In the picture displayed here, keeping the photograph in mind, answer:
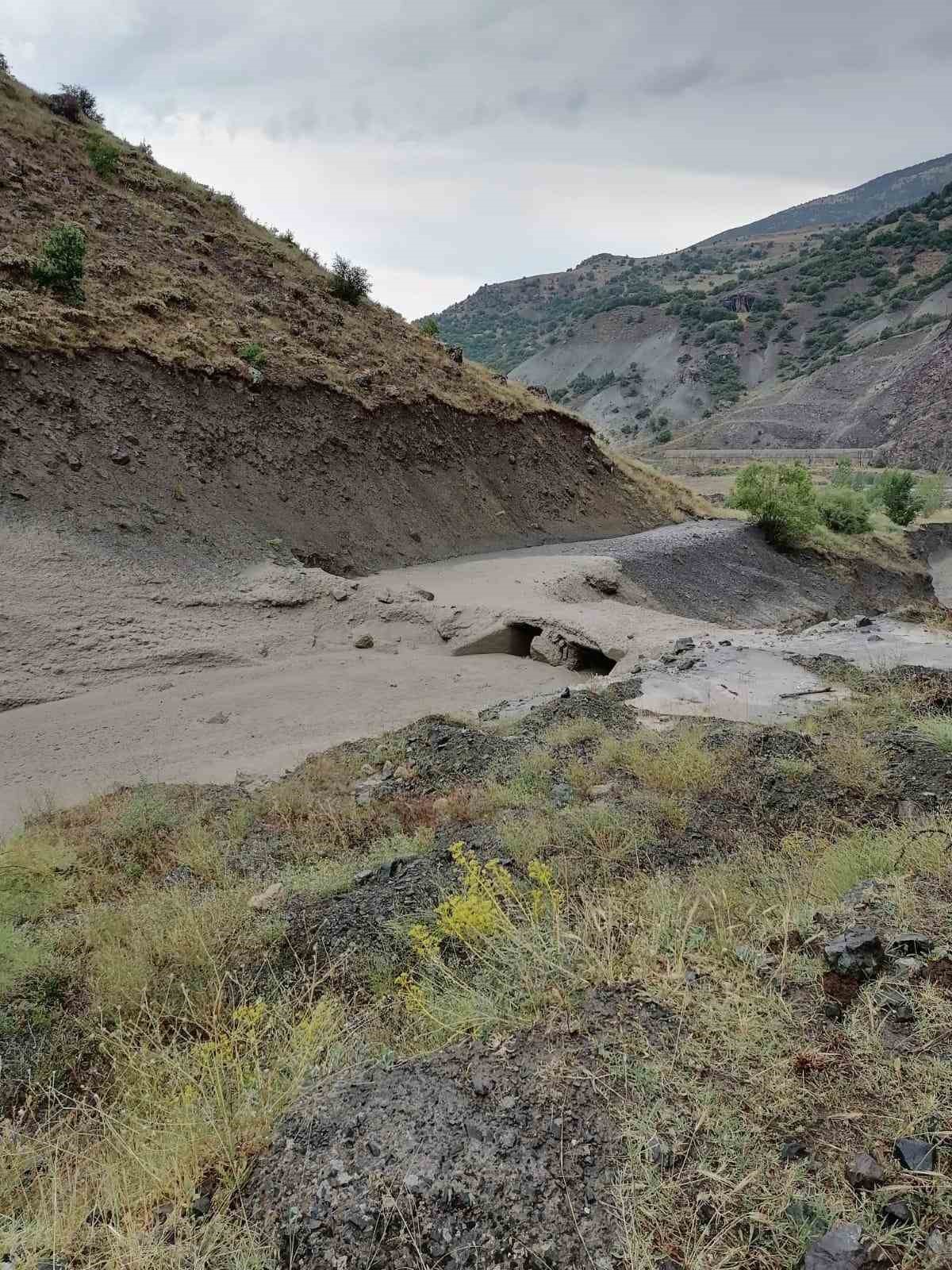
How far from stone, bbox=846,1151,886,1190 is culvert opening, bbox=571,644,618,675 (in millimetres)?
10160

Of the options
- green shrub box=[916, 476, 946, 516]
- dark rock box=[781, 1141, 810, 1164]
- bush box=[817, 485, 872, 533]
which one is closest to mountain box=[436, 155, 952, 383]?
green shrub box=[916, 476, 946, 516]

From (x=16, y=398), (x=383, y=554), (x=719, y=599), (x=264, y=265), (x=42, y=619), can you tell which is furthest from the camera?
(x=264, y=265)

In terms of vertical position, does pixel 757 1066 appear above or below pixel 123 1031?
above

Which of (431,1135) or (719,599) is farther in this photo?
(719,599)

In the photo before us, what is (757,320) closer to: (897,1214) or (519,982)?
(519,982)

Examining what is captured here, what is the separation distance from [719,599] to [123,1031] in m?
18.0

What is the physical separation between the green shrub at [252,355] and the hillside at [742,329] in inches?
2274

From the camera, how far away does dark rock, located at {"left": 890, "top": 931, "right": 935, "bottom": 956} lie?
8.76 feet

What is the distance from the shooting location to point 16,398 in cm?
1248

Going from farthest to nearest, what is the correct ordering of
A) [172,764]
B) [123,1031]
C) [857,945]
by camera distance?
[172,764]
[123,1031]
[857,945]

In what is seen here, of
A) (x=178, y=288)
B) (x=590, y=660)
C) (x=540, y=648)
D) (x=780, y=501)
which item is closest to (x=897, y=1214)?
(x=590, y=660)

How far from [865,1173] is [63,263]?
57.3ft

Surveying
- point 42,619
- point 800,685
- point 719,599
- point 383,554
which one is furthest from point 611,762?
point 719,599

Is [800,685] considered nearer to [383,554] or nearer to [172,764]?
[172,764]
